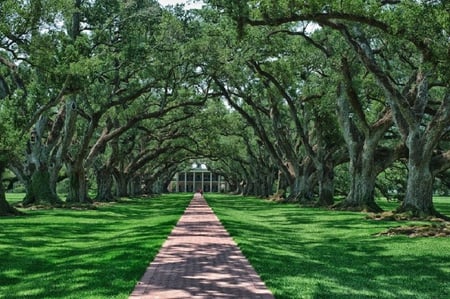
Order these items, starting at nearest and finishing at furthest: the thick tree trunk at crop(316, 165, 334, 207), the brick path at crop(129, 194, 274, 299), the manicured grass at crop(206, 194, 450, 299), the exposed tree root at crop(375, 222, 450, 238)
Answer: the brick path at crop(129, 194, 274, 299) → the manicured grass at crop(206, 194, 450, 299) → the exposed tree root at crop(375, 222, 450, 238) → the thick tree trunk at crop(316, 165, 334, 207)

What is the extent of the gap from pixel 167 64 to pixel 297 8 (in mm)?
15738

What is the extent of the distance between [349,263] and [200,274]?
3494mm

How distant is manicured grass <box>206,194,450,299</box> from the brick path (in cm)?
28

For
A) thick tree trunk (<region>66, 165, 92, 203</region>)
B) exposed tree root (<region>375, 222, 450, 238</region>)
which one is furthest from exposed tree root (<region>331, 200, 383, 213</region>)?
thick tree trunk (<region>66, 165, 92, 203</region>)

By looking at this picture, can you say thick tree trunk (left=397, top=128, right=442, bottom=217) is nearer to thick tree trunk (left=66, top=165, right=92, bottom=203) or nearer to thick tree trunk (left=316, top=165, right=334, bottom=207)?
thick tree trunk (left=316, top=165, right=334, bottom=207)

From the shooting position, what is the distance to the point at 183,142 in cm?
5559

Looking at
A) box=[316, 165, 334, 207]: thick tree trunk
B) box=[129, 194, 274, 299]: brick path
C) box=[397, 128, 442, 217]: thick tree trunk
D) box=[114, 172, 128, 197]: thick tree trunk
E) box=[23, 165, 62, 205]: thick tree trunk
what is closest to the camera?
box=[129, 194, 274, 299]: brick path

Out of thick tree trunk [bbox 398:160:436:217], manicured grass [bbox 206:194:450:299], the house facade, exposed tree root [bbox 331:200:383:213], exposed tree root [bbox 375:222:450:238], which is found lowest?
manicured grass [bbox 206:194:450:299]

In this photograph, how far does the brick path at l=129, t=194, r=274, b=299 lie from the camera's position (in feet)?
23.6

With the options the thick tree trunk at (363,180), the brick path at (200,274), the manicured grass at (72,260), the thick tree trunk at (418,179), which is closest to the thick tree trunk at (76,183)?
the manicured grass at (72,260)

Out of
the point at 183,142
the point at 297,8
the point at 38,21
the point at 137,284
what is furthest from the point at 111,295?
the point at 183,142

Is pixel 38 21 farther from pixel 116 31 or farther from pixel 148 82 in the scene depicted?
pixel 148 82

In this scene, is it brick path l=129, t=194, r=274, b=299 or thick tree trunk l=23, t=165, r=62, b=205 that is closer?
brick path l=129, t=194, r=274, b=299

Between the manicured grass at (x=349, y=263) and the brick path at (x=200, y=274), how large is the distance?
0.28 metres
